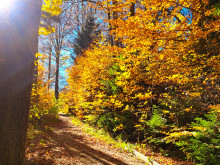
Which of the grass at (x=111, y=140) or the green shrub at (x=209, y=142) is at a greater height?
the green shrub at (x=209, y=142)

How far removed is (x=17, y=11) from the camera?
2.27 meters

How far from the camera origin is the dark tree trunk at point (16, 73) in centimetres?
207

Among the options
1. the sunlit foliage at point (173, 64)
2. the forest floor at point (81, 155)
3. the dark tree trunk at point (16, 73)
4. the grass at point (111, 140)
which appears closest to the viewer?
the dark tree trunk at point (16, 73)

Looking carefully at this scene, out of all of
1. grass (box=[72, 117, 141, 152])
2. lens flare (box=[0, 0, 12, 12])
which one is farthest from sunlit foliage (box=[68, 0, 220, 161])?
lens flare (box=[0, 0, 12, 12])

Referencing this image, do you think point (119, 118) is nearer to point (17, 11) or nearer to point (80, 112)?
point (80, 112)

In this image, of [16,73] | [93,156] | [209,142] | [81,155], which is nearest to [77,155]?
[81,155]

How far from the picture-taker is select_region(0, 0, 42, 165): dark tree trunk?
6.79ft

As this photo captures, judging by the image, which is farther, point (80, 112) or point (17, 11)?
point (80, 112)

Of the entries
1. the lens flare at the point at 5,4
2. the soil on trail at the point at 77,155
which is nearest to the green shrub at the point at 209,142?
the soil on trail at the point at 77,155

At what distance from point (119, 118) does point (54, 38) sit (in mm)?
17268

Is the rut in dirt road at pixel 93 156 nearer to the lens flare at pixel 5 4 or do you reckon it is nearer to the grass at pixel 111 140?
the grass at pixel 111 140

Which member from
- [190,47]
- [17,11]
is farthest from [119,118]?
[17,11]

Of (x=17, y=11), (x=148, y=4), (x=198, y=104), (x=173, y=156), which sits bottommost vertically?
(x=173, y=156)

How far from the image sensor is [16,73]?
221 cm
